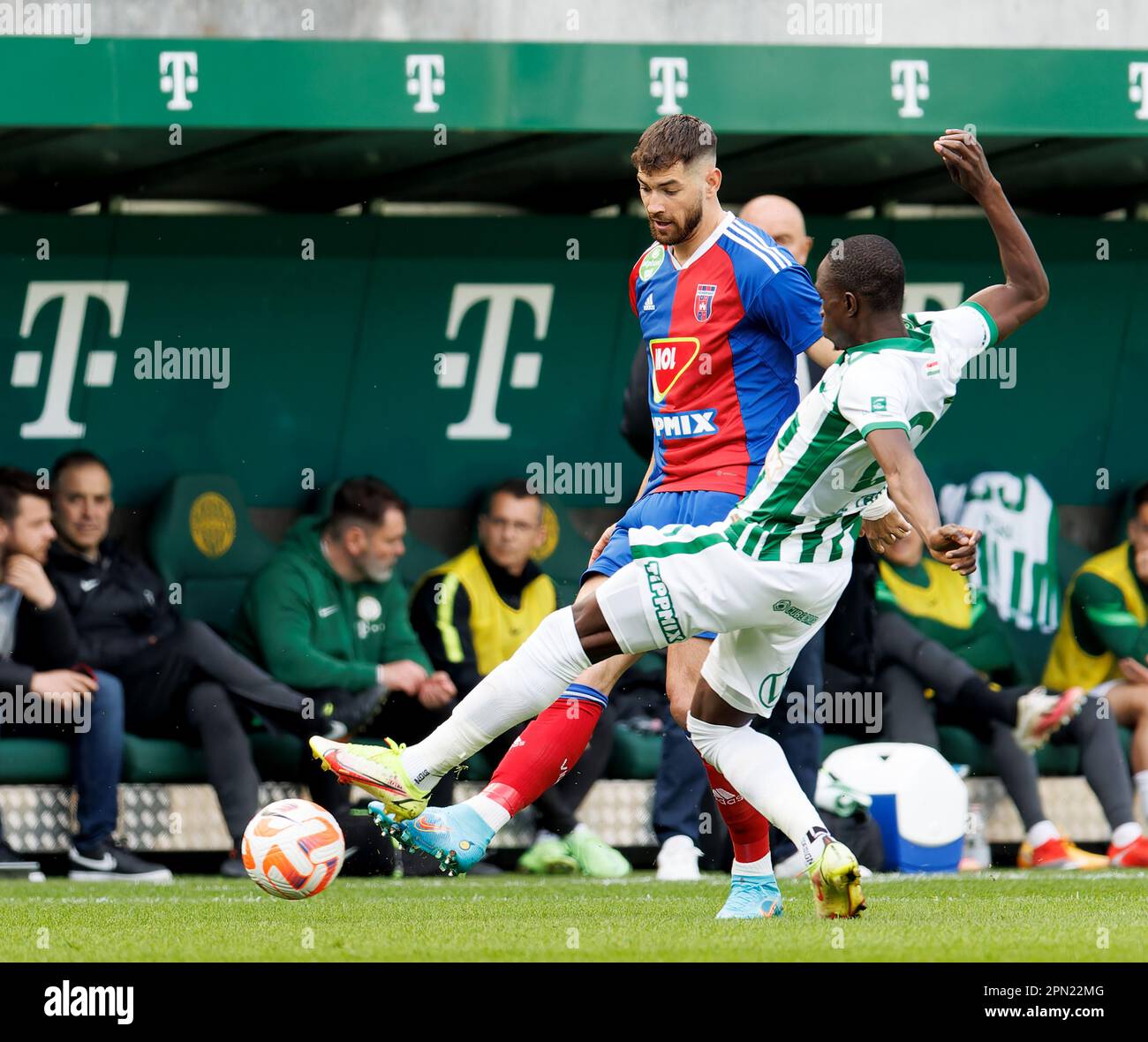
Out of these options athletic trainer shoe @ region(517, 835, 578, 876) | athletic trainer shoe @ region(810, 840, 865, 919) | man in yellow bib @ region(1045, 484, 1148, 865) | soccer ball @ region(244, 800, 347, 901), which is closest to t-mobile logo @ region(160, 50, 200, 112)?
soccer ball @ region(244, 800, 347, 901)

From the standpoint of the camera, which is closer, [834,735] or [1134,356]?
[834,735]

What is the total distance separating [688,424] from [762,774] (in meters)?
0.90

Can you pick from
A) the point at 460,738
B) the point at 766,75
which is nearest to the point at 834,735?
the point at 766,75

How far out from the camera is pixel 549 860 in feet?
23.9

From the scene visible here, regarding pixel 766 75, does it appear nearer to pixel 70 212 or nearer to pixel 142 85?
pixel 142 85

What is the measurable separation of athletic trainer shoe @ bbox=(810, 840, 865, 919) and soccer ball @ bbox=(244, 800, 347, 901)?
113cm

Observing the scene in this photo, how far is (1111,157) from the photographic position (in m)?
7.99

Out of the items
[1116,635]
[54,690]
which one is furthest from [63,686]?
[1116,635]

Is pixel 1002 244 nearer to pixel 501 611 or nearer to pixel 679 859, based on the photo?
pixel 679 859

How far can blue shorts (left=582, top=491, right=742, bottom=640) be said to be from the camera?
5.10m

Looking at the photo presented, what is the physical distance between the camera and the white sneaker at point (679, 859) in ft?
21.8

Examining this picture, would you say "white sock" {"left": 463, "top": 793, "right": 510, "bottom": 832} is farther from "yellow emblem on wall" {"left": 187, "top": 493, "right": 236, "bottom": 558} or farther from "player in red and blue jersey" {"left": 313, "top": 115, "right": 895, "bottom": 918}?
"yellow emblem on wall" {"left": 187, "top": 493, "right": 236, "bottom": 558}
